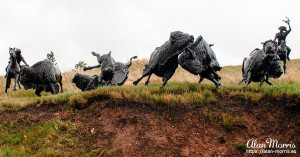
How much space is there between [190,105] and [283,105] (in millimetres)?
2209

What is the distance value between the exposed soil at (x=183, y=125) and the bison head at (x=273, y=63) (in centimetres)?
137

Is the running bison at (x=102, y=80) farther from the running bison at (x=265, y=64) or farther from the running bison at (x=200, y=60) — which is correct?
the running bison at (x=265, y=64)

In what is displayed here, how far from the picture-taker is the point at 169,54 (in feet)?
27.6

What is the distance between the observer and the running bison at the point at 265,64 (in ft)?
26.7

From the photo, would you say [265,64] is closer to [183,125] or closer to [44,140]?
[183,125]

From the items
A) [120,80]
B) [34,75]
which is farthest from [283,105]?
[34,75]

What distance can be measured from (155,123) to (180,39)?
2.67m

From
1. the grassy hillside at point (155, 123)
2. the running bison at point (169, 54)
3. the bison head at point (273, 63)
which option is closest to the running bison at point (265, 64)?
the bison head at point (273, 63)

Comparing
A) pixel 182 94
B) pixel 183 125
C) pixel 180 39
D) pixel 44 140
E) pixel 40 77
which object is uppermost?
pixel 180 39

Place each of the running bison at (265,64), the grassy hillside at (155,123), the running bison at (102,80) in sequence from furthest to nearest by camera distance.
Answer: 1. the running bison at (102,80)
2. the running bison at (265,64)
3. the grassy hillside at (155,123)

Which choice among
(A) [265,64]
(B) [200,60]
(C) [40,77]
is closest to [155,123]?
(B) [200,60]

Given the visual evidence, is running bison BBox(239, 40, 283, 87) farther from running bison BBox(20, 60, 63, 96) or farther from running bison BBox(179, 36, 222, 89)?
running bison BBox(20, 60, 63, 96)

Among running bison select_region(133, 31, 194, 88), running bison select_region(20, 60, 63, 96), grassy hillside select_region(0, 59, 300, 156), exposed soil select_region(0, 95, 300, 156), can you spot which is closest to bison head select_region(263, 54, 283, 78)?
grassy hillside select_region(0, 59, 300, 156)

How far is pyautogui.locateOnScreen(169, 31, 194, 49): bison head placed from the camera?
8.19m
